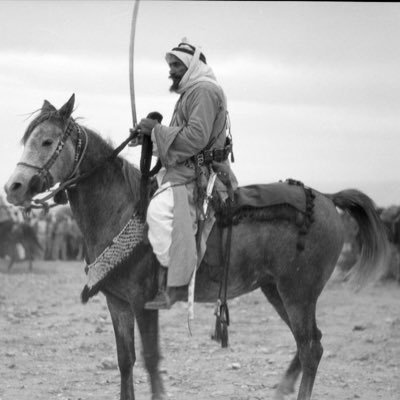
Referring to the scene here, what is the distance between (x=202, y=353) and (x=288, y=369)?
7.55ft

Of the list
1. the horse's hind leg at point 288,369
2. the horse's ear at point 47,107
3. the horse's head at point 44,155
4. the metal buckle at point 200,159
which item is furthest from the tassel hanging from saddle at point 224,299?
the horse's ear at point 47,107

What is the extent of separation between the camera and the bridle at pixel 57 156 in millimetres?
5859

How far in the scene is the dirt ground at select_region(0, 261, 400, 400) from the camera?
24.9 feet

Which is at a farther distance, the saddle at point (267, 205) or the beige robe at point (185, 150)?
the saddle at point (267, 205)

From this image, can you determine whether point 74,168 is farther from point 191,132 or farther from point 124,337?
point 124,337

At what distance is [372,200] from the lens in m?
7.12

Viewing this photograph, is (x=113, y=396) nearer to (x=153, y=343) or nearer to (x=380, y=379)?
(x=153, y=343)

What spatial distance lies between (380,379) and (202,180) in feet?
9.77

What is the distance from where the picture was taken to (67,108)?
5.96 m

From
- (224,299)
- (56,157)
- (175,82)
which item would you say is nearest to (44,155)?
(56,157)

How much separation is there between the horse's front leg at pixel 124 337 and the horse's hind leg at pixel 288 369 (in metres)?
1.28

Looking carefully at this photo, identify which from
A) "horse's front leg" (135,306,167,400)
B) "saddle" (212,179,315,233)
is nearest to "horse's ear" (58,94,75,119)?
"saddle" (212,179,315,233)

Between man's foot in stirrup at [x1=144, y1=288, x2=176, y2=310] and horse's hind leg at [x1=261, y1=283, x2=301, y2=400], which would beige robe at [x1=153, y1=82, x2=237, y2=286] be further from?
horse's hind leg at [x1=261, y1=283, x2=301, y2=400]

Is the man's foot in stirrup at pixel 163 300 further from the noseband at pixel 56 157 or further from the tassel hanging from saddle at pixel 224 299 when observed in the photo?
the noseband at pixel 56 157
